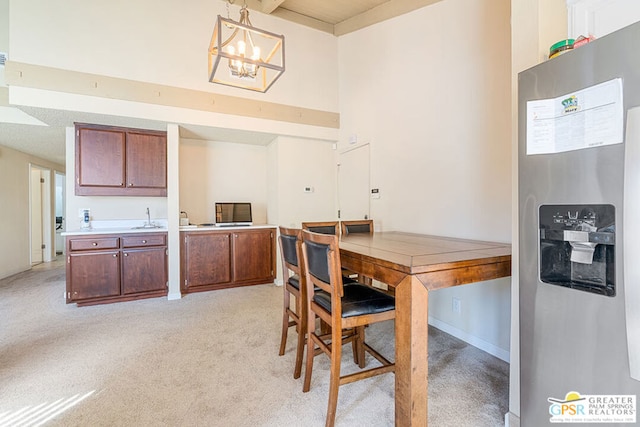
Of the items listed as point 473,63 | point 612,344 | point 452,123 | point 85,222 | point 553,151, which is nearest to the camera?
point 612,344

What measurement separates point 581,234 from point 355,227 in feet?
6.76

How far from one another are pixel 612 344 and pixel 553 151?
740 millimetres

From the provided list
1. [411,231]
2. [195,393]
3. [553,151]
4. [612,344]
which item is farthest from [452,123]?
[195,393]

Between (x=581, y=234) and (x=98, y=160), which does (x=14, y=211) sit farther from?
(x=581, y=234)

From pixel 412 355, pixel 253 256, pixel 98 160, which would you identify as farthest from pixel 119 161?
pixel 412 355

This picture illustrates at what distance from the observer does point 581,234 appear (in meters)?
1.11

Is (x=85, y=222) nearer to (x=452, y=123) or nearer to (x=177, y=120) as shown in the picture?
(x=177, y=120)

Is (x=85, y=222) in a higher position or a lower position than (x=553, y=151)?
lower

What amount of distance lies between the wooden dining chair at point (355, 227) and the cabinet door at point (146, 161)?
8.49ft

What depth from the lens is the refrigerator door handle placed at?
3.13 feet

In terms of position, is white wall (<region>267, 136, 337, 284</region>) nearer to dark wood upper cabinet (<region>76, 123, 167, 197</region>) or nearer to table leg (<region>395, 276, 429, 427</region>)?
dark wood upper cabinet (<region>76, 123, 167, 197</region>)

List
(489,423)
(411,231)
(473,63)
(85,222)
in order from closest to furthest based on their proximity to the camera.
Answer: (489,423) → (473,63) → (411,231) → (85,222)

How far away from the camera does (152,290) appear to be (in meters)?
3.79

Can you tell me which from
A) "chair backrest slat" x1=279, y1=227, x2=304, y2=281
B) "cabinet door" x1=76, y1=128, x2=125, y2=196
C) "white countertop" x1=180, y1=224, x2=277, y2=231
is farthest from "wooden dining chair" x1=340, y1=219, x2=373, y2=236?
"cabinet door" x1=76, y1=128, x2=125, y2=196
